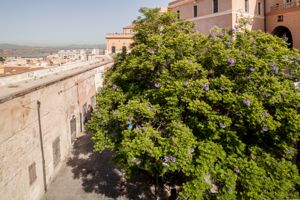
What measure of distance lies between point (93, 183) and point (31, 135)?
11.4ft

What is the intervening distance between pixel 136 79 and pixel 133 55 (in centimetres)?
91

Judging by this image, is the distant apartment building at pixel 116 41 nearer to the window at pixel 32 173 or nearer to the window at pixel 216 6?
the window at pixel 216 6

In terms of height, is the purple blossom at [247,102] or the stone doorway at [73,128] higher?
the purple blossom at [247,102]

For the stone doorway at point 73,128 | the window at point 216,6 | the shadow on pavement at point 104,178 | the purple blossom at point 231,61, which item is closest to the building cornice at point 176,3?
the window at point 216,6

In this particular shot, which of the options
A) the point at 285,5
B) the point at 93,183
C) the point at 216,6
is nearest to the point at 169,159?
the point at 93,183

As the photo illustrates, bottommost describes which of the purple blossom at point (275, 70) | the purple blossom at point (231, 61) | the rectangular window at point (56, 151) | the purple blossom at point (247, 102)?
the rectangular window at point (56, 151)

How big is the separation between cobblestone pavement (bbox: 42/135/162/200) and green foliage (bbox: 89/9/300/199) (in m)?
3.27

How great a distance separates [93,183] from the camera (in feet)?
33.4

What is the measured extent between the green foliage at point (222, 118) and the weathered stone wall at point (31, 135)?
279 centimetres

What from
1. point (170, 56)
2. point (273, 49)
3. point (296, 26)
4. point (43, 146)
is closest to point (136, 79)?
point (170, 56)

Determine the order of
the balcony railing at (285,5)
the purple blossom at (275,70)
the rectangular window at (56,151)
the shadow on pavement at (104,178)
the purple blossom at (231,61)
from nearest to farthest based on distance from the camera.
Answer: the purple blossom at (275,70) < the purple blossom at (231,61) < the shadow on pavement at (104,178) < the rectangular window at (56,151) < the balcony railing at (285,5)

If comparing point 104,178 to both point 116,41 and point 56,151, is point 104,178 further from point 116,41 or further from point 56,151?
point 116,41

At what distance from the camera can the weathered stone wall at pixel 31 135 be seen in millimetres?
6971

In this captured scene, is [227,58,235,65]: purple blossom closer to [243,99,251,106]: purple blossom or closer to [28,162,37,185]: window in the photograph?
[243,99,251,106]: purple blossom
